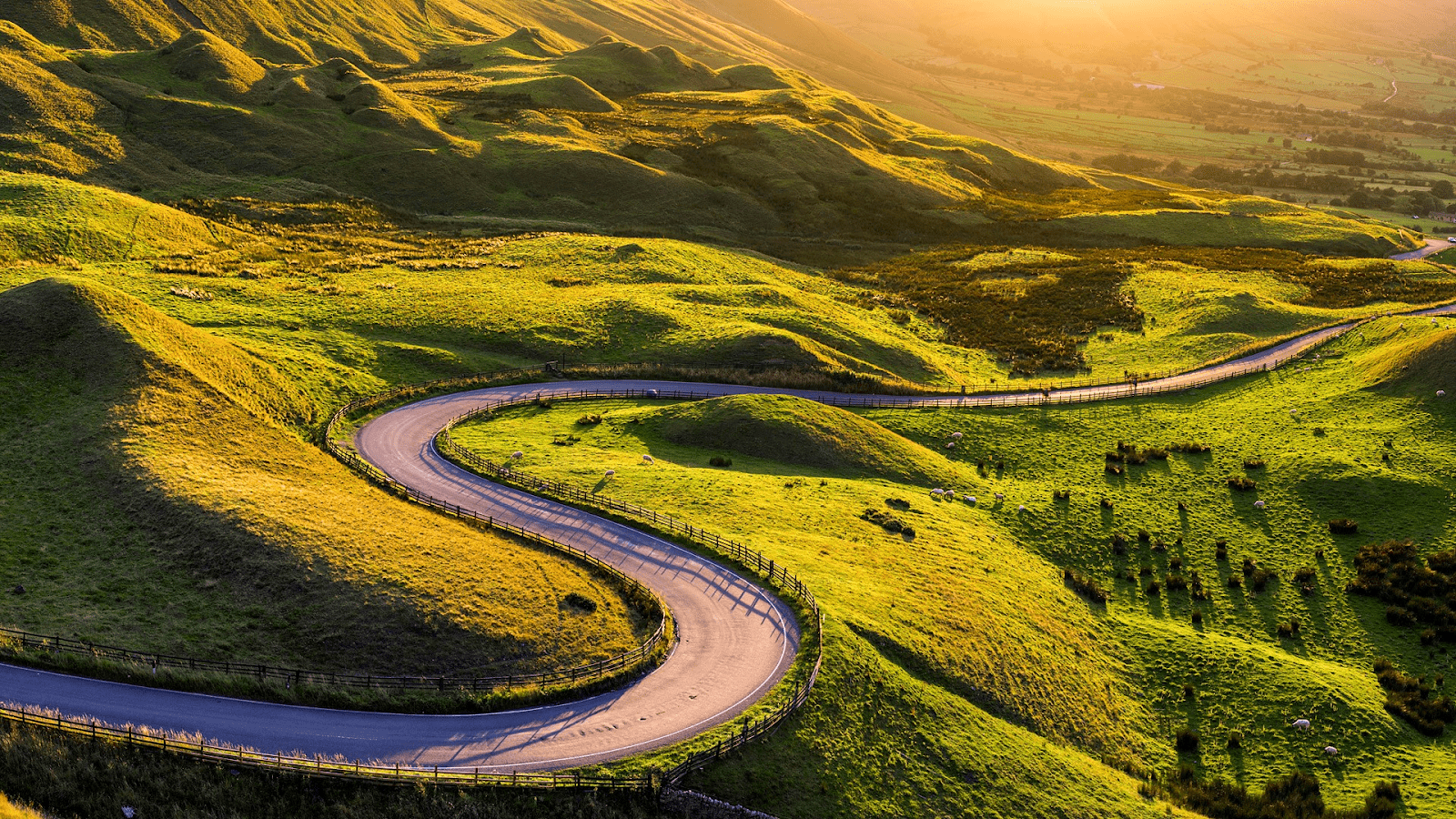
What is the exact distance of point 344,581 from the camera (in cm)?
3669

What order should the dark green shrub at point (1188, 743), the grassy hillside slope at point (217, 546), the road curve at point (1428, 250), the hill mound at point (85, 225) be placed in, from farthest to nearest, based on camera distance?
1. the road curve at point (1428, 250)
2. the hill mound at point (85, 225)
3. the dark green shrub at point (1188, 743)
4. the grassy hillside slope at point (217, 546)

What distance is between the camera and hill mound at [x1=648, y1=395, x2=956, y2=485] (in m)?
62.2

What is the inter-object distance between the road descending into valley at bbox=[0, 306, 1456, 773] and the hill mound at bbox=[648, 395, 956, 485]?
1658 cm

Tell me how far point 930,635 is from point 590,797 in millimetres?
18412

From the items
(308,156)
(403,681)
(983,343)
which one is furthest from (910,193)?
(403,681)

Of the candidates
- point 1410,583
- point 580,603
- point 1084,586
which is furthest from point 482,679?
point 1410,583

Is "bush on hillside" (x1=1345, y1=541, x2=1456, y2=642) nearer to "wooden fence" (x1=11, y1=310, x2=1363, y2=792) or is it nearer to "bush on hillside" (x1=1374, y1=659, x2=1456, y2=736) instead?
"bush on hillside" (x1=1374, y1=659, x2=1456, y2=736)

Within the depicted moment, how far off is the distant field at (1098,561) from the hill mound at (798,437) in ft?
1.54

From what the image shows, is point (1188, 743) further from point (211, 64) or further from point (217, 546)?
point (211, 64)

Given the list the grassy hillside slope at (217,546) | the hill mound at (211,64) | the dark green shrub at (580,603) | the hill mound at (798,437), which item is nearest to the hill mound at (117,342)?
the grassy hillside slope at (217,546)

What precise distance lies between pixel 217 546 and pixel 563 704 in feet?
55.9

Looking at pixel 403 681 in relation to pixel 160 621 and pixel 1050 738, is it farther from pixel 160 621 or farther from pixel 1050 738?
pixel 1050 738

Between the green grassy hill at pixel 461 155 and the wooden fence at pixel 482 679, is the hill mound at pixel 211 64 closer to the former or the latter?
the green grassy hill at pixel 461 155

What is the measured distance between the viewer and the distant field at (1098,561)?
38250 mm
